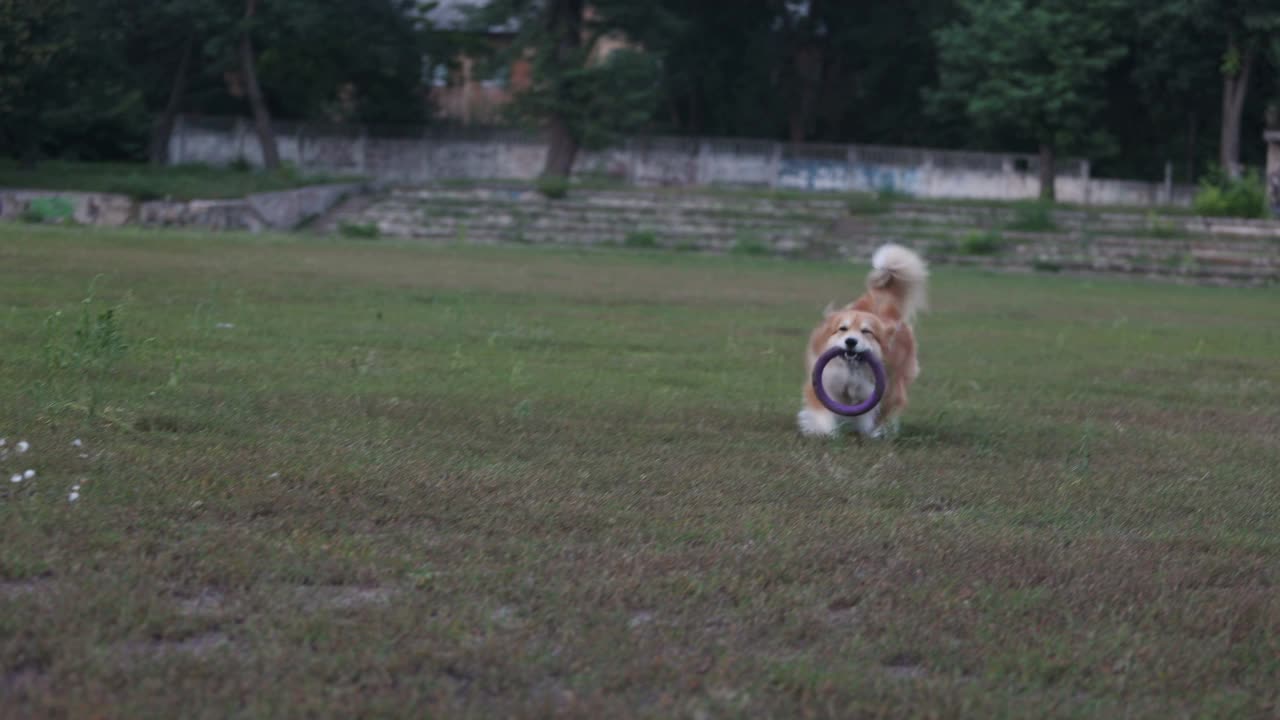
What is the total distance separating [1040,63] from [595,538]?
137 ft

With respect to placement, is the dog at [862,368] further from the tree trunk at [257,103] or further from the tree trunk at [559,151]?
the tree trunk at [257,103]

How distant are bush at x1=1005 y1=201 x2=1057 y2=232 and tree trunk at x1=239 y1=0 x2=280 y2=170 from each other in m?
23.2

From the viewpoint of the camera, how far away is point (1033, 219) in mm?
33156

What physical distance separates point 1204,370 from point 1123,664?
902 centimetres

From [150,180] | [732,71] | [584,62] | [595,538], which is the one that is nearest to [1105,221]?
[584,62]

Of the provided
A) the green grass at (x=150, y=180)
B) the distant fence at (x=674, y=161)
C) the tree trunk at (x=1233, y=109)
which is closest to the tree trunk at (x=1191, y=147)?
the distant fence at (x=674, y=161)

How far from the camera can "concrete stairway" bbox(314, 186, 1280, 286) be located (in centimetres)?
3034

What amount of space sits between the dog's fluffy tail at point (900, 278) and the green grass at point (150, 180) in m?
26.5

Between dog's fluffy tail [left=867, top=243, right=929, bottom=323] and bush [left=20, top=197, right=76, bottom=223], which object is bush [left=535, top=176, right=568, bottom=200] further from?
dog's fluffy tail [left=867, top=243, right=929, bottom=323]

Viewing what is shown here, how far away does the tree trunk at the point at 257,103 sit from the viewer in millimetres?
40875

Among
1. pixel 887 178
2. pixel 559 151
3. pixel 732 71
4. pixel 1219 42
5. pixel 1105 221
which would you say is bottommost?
pixel 1105 221

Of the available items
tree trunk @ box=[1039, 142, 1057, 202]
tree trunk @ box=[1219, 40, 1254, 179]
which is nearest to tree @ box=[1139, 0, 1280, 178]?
tree trunk @ box=[1219, 40, 1254, 179]

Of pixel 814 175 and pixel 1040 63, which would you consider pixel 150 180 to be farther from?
pixel 1040 63

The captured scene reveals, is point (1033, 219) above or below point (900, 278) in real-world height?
above
